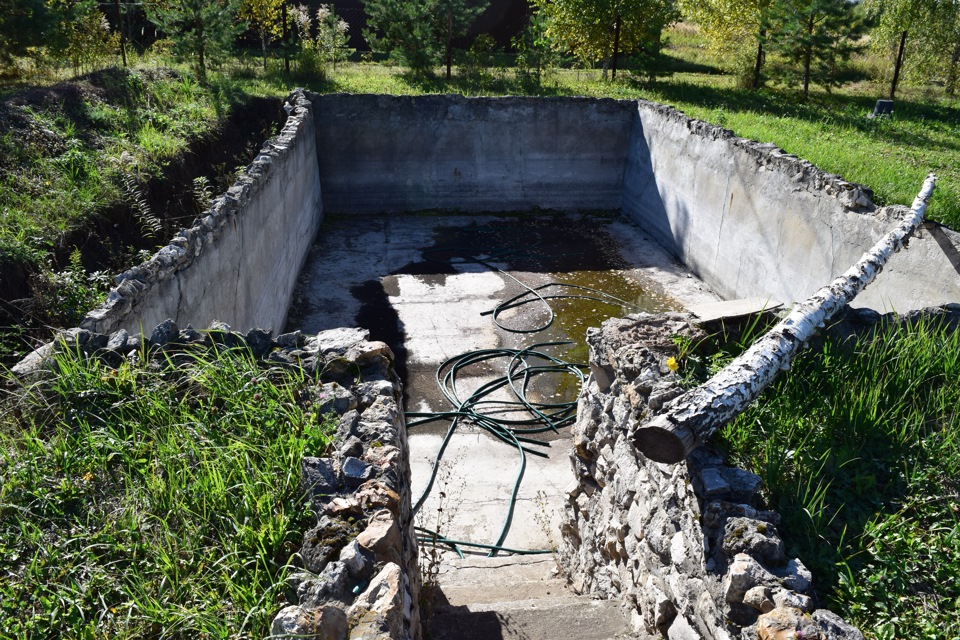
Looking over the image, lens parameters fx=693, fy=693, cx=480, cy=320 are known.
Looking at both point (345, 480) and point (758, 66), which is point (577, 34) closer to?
point (758, 66)

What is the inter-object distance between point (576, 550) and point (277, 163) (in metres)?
6.15

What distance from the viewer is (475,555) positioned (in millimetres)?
5734

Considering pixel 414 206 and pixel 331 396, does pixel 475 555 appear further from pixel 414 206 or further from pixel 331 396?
pixel 414 206

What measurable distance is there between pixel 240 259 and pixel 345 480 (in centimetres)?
424

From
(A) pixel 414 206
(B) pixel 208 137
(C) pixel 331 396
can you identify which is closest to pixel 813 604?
(C) pixel 331 396

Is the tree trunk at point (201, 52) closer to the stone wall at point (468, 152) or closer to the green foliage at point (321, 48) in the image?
the green foliage at point (321, 48)

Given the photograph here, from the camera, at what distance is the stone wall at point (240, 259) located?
4789mm

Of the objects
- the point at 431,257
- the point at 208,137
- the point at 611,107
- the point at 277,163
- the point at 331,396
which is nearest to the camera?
the point at 331,396

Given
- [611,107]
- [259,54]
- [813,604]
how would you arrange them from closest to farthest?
[813,604] < [611,107] < [259,54]

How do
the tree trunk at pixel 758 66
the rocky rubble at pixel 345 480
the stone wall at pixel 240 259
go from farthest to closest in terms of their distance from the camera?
the tree trunk at pixel 758 66, the stone wall at pixel 240 259, the rocky rubble at pixel 345 480

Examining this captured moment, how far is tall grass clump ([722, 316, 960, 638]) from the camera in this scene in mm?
2932

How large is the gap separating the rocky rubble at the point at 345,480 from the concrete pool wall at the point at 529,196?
677 millimetres

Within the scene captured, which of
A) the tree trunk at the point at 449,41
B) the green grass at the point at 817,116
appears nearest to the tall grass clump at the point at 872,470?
the green grass at the point at 817,116

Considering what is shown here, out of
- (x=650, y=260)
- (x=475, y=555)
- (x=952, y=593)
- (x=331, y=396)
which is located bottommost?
(x=475, y=555)
